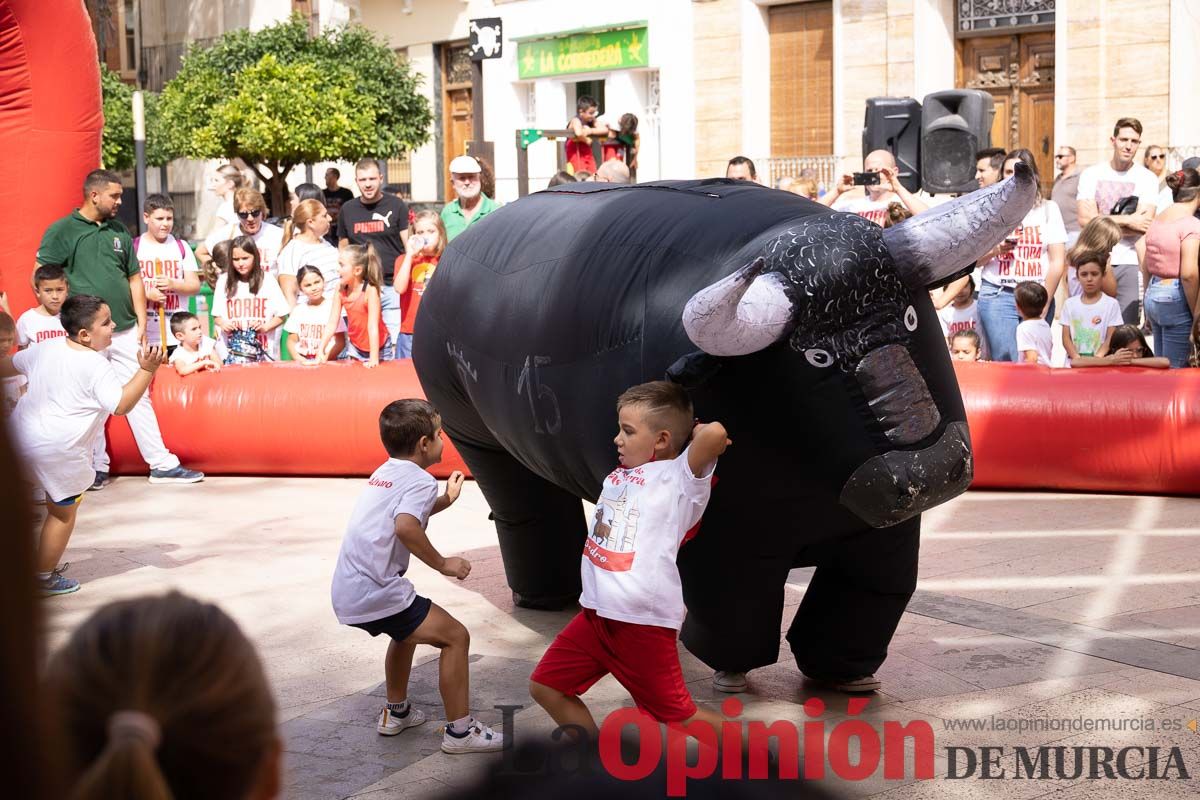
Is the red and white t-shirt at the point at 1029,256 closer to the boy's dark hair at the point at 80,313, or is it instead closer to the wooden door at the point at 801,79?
the boy's dark hair at the point at 80,313

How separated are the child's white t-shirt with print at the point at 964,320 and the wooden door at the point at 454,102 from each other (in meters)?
19.7

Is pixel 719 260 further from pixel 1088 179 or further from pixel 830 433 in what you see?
pixel 1088 179

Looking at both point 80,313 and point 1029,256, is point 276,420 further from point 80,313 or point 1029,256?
point 1029,256

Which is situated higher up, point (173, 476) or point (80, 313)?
point (80, 313)

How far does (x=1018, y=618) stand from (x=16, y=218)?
7.16 m

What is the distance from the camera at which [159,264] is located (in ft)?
32.3

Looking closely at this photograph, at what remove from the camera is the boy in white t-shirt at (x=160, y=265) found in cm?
978

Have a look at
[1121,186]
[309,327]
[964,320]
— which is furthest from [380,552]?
[1121,186]

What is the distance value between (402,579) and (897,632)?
2.10m

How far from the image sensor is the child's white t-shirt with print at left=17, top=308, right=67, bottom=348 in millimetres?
8203

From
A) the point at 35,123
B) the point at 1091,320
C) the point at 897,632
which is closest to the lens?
the point at 897,632

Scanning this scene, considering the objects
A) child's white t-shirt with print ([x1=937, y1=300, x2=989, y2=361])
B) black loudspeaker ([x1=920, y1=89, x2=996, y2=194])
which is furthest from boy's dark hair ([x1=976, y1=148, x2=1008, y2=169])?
child's white t-shirt with print ([x1=937, y1=300, x2=989, y2=361])

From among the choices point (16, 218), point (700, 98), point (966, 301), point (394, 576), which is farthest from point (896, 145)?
point (700, 98)

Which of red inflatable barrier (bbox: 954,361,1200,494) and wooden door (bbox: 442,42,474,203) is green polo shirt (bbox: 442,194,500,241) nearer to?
red inflatable barrier (bbox: 954,361,1200,494)
